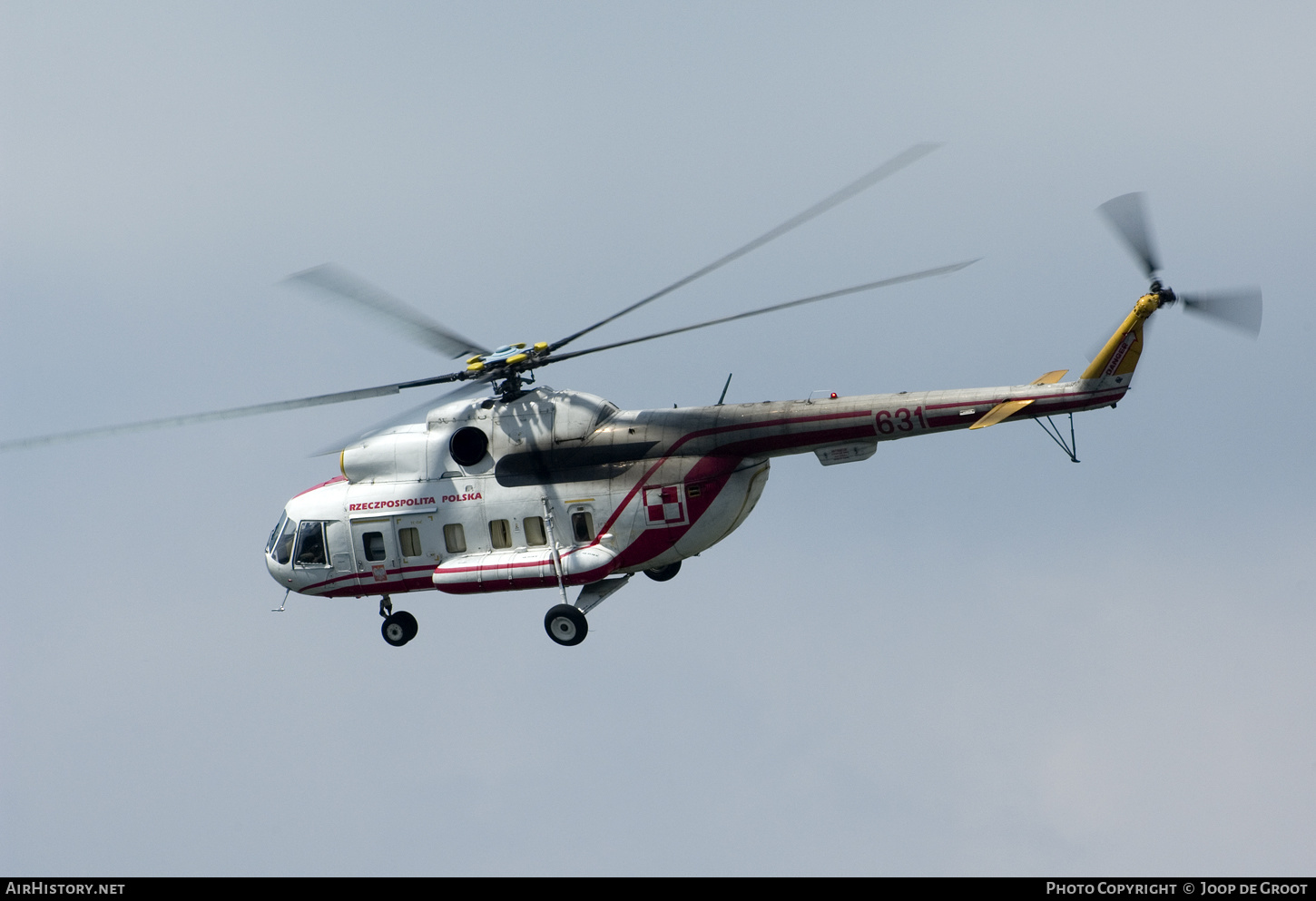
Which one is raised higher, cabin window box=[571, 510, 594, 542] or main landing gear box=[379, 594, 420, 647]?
cabin window box=[571, 510, 594, 542]

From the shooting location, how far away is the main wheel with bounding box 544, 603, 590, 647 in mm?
31859

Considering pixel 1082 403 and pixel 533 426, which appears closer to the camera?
pixel 1082 403

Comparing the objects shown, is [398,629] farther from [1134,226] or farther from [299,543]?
[1134,226]

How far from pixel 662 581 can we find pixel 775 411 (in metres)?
5.79

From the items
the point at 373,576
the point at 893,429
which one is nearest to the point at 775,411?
the point at 893,429

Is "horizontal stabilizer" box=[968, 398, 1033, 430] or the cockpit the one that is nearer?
"horizontal stabilizer" box=[968, 398, 1033, 430]

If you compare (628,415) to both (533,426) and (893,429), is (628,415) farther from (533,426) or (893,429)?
(893,429)

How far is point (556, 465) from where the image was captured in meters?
32.3

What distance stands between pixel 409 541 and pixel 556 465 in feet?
13.2

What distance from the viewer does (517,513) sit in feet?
106

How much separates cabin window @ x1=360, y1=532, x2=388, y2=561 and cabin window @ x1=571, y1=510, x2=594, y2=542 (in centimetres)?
478

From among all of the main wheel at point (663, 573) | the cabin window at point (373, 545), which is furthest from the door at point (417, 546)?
the main wheel at point (663, 573)

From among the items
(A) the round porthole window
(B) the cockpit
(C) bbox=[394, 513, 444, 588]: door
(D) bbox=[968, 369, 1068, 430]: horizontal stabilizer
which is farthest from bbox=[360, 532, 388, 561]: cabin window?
(D) bbox=[968, 369, 1068, 430]: horizontal stabilizer

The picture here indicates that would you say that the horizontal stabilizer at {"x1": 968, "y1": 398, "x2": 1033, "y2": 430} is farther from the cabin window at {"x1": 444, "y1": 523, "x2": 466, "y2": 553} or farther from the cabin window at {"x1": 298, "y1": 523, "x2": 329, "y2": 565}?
the cabin window at {"x1": 298, "y1": 523, "x2": 329, "y2": 565}
